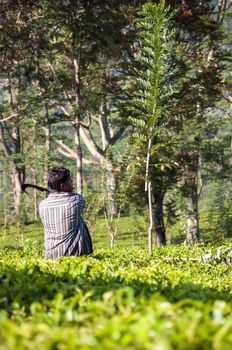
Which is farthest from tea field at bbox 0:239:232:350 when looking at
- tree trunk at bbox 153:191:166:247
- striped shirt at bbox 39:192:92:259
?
tree trunk at bbox 153:191:166:247

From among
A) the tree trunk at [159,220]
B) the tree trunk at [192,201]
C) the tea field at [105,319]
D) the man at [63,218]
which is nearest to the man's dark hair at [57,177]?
the man at [63,218]

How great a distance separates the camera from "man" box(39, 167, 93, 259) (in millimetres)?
6895

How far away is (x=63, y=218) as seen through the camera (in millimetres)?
6914

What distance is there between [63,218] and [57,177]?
0.54 meters

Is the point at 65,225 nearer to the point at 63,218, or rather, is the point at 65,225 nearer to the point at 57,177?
the point at 63,218

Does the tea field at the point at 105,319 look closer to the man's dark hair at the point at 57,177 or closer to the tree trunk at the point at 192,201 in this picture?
the man's dark hair at the point at 57,177

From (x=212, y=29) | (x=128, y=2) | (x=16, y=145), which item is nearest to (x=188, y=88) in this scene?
(x=212, y=29)

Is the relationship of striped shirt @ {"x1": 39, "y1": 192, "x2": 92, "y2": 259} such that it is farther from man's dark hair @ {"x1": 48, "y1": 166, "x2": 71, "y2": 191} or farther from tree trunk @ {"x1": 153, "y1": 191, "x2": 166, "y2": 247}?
tree trunk @ {"x1": 153, "y1": 191, "x2": 166, "y2": 247}

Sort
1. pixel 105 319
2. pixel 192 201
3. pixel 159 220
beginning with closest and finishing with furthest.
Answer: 1. pixel 105 319
2. pixel 159 220
3. pixel 192 201

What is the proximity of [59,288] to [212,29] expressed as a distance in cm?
1713

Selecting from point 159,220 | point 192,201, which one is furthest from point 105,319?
point 192,201

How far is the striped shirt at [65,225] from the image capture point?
689 centimetres

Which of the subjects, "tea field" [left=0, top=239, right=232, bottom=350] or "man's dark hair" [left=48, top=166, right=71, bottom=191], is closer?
"tea field" [left=0, top=239, right=232, bottom=350]

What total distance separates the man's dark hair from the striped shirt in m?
0.10
